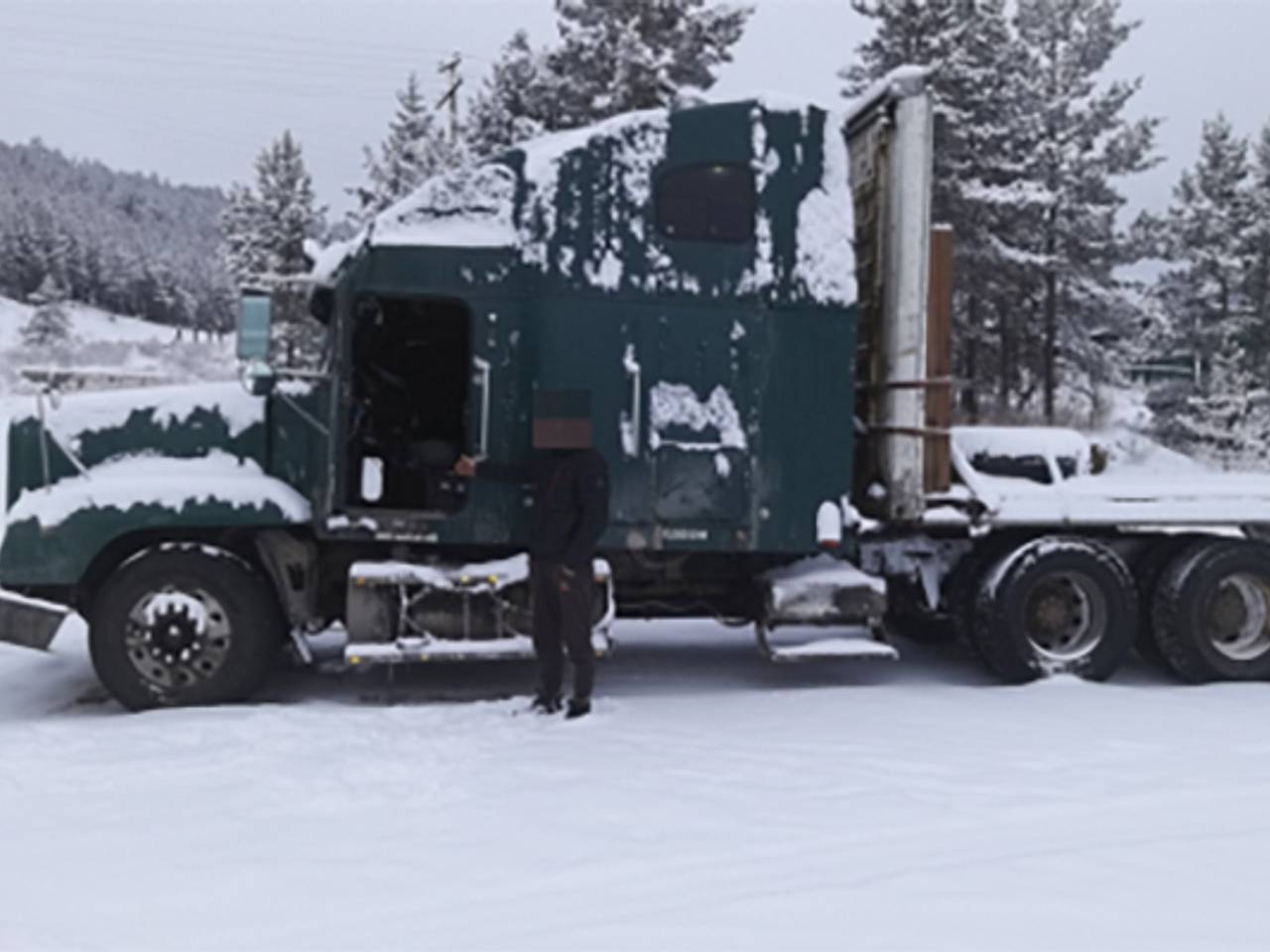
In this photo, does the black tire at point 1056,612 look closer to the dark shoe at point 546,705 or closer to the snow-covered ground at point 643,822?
the snow-covered ground at point 643,822

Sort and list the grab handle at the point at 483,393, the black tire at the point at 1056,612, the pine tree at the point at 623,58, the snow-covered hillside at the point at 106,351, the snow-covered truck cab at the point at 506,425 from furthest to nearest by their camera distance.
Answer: the snow-covered hillside at the point at 106,351 < the pine tree at the point at 623,58 < the black tire at the point at 1056,612 < the grab handle at the point at 483,393 < the snow-covered truck cab at the point at 506,425

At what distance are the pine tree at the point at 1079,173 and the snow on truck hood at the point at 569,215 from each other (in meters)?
27.2

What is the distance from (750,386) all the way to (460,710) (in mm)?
2607

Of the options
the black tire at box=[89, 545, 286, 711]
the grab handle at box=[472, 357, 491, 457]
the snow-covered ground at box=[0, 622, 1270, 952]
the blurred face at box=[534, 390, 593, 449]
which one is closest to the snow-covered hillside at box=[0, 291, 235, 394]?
the black tire at box=[89, 545, 286, 711]

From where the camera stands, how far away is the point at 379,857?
13.8 ft

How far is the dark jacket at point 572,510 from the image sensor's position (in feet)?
21.0

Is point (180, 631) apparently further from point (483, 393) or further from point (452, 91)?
point (452, 91)

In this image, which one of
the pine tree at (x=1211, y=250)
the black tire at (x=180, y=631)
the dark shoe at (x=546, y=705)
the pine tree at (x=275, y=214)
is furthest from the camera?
the pine tree at (x=275, y=214)

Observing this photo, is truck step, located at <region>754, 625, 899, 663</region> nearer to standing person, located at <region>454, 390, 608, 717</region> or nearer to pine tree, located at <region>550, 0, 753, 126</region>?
standing person, located at <region>454, 390, 608, 717</region>

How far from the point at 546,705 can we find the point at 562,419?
5.36 feet

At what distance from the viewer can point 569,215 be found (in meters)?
6.98

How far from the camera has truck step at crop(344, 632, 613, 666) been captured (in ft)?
22.1

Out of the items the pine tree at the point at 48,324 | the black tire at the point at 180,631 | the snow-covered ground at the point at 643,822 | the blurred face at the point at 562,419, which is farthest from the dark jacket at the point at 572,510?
the pine tree at the point at 48,324

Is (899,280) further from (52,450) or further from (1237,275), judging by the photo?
(1237,275)
